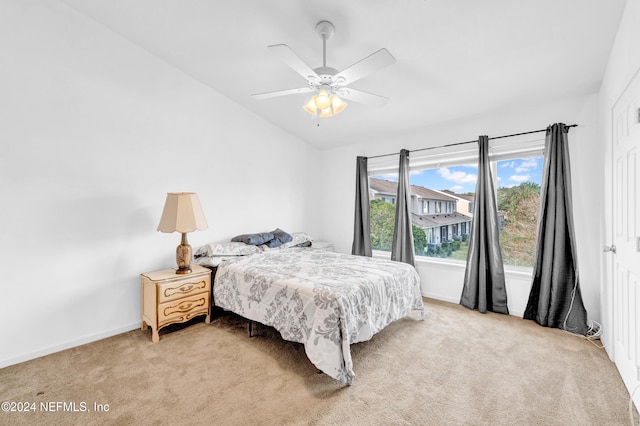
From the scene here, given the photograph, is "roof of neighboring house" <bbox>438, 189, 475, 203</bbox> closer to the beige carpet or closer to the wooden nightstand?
the beige carpet

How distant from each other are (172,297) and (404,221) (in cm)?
292

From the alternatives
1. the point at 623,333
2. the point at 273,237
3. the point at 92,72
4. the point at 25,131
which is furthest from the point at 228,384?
the point at 92,72

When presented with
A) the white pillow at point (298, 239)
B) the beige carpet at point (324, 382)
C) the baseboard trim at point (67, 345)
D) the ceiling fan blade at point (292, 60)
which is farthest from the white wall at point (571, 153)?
the baseboard trim at point (67, 345)

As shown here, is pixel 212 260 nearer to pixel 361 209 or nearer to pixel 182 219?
pixel 182 219

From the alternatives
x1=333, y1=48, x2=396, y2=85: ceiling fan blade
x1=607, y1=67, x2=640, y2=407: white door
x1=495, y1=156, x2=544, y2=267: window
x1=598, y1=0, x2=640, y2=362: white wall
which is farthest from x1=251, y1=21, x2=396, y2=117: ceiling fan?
x1=495, y1=156, x2=544, y2=267: window

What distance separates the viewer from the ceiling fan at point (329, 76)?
1.86m

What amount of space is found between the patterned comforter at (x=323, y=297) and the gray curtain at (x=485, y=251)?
2.68ft

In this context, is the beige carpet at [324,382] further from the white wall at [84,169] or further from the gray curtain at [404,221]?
the gray curtain at [404,221]

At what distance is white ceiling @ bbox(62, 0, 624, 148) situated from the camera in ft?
6.51

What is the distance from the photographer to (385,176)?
4438 millimetres

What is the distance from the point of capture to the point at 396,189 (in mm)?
4203

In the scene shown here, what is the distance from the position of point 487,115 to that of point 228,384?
3.75 meters

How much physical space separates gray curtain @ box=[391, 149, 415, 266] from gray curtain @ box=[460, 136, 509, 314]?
0.77m

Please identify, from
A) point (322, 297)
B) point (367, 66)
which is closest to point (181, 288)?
point (322, 297)
